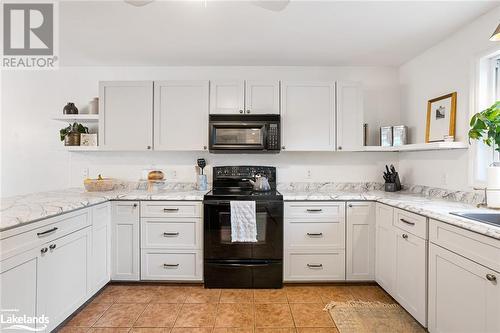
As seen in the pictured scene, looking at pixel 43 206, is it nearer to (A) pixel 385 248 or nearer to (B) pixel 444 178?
(A) pixel 385 248

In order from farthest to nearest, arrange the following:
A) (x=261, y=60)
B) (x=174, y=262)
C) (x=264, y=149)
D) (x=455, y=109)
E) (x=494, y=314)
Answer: (x=261, y=60) < (x=264, y=149) < (x=174, y=262) < (x=455, y=109) < (x=494, y=314)

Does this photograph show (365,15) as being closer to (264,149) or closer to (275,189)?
A: (264,149)

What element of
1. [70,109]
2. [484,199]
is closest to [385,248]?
[484,199]

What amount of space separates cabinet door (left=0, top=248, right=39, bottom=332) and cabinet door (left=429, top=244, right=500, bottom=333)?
2.54 metres

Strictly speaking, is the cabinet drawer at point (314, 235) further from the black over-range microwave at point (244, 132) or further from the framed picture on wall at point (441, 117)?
the framed picture on wall at point (441, 117)

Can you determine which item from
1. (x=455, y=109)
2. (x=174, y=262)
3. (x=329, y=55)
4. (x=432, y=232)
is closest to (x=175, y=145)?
(x=174, y=262)

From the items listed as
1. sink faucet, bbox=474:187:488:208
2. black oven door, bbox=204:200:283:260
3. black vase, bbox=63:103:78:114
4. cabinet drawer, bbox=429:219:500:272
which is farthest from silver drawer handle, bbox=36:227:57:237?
sink faucet, bbox=474:187:488:208

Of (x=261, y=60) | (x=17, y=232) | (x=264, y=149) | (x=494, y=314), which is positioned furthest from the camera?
(x=261, y=60)

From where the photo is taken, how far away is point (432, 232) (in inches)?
68.4

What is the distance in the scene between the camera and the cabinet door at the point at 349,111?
2844 millimetres

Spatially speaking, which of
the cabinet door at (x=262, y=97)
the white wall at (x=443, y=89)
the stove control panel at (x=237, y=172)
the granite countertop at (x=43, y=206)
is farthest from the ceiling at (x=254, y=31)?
the granite countertop at (x=43, y=206)

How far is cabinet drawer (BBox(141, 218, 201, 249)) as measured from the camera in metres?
2.55

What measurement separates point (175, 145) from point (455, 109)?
2.72 meters

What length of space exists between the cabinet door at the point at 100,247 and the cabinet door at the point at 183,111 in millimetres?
957
